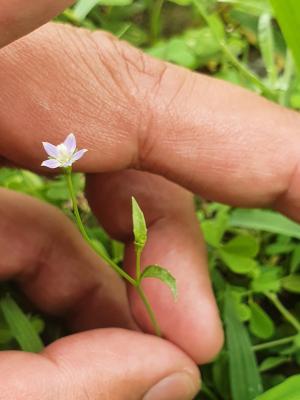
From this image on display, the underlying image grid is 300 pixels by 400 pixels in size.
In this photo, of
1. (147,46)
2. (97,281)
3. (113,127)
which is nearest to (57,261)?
(97,281)

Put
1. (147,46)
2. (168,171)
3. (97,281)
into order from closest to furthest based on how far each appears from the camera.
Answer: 1. (168,171)
2. (97,281)
3. (147,46)

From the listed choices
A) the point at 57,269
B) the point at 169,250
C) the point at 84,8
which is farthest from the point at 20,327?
the point at 84,8

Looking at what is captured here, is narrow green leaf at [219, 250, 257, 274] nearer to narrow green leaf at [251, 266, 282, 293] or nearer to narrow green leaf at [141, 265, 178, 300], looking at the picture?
narrow green leaf at [251, 266, 282, 293]

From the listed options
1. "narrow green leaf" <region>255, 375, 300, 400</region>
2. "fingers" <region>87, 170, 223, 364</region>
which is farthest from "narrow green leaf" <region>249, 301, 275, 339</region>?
"narrow green leaf" <region>255, 375, 300, 400</region>

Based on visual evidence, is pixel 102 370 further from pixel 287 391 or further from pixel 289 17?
pixel 289 17

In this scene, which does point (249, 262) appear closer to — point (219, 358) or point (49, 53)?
point (219, 358)
